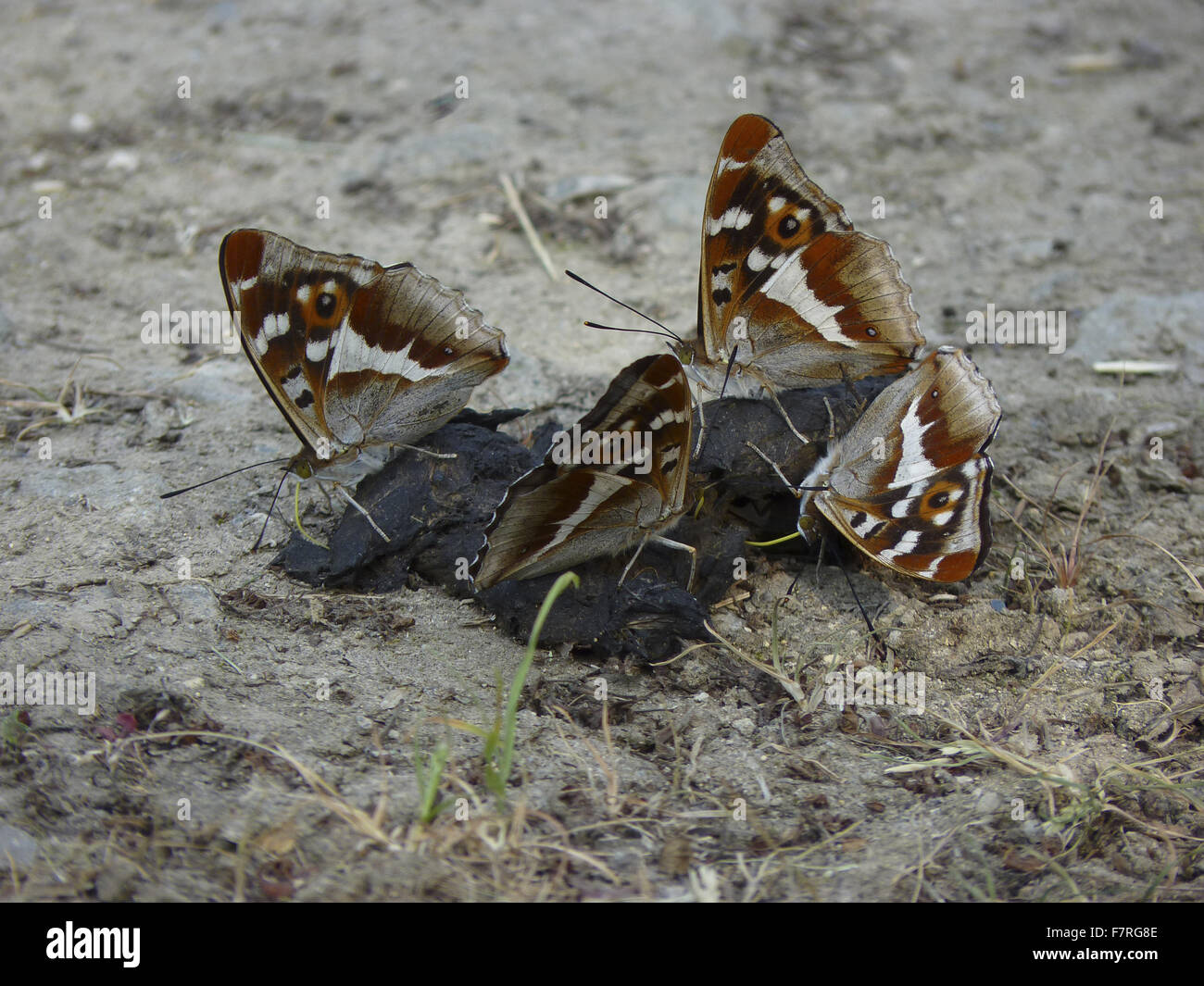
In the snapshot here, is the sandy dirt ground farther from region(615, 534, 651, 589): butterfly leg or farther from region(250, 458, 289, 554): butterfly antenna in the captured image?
region(615, 534, 651, 589): butterfly leg

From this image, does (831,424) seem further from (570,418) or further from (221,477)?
(221,477)

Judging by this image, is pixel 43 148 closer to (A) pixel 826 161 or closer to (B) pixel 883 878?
(A) pixel 826 161

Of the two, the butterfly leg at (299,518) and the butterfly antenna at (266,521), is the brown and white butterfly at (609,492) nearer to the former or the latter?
the butterfly leg at (299,518)

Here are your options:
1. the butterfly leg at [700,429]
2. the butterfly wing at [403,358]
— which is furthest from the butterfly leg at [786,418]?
the butterfly wing at [403,358]

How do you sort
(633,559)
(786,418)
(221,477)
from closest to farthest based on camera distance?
1. (633,559)
2. (786,418)
3. (221,477)

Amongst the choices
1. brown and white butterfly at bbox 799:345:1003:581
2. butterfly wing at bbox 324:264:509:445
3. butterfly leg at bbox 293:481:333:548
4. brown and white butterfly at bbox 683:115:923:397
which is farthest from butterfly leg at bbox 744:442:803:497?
butterfly leg at bbox 293:481:333:548

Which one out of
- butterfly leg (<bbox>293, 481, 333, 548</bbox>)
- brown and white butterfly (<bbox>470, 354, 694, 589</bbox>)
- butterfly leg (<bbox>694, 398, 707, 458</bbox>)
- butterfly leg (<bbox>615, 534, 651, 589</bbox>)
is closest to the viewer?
brown and white butterfly (<bbox>470, 354, 694, 589</bbox>)

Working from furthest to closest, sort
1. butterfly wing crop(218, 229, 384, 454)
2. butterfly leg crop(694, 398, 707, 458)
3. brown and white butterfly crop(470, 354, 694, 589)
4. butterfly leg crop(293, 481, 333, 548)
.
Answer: butterfly leg crop(293, 481, 333, 548) → butterfly leg crop(694, 398, 707, 458) → butterfly wing crop(218, 229, 384, 454) → brown and white butterfly crop(470, 354, 694, 589)

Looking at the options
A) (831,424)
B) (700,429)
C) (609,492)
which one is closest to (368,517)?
(609,492)
